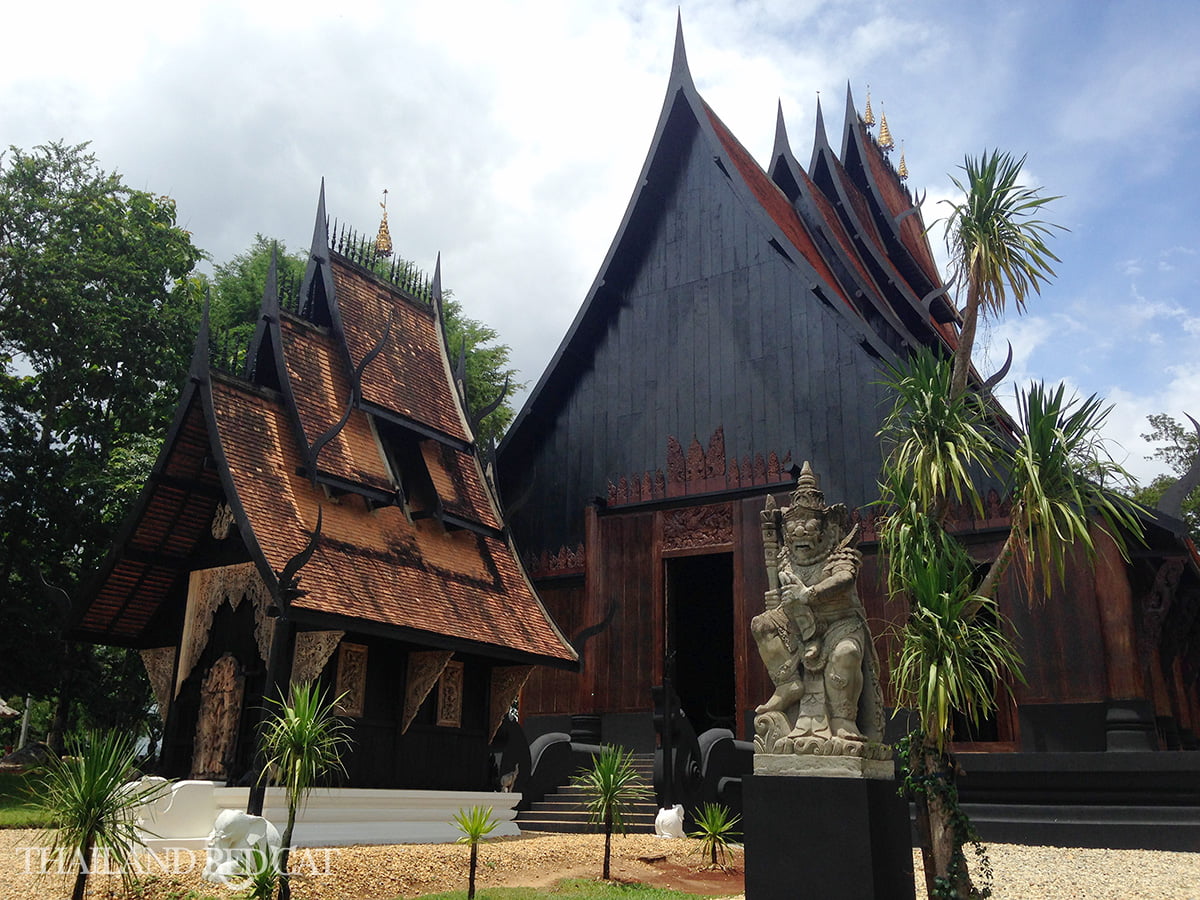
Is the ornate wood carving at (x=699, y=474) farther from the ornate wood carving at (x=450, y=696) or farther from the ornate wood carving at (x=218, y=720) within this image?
the ornate wood carving at (x=218, y=720)

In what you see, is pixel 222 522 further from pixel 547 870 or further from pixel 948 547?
pixel 948 547

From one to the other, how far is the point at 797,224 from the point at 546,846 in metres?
11.0

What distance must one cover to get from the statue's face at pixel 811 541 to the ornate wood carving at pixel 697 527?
6.75 meters

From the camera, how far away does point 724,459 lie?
13.3 m

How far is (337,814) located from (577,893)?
2.74 m

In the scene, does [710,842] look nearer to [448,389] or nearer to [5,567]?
[448,389]

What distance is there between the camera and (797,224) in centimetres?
1631

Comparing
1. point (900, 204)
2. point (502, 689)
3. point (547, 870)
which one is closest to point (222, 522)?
point (502, 689)

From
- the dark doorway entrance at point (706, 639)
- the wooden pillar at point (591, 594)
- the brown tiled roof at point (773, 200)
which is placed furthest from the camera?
the dark doorway entrance at point (706, 639)

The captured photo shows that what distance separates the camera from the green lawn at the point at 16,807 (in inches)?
374

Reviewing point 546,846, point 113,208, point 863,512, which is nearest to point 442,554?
point 546,846

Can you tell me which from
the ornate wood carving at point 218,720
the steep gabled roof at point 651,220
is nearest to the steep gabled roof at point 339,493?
the ornate wood carving at point 218,720

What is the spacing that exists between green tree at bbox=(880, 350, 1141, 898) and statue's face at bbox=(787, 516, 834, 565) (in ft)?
2.24

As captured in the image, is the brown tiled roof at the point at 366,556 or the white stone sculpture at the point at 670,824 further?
the white stone sculpture at the point at 670,824
